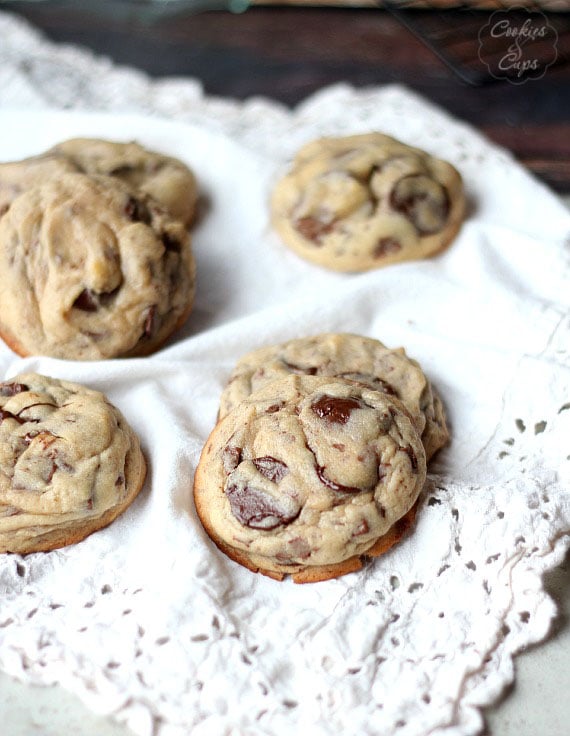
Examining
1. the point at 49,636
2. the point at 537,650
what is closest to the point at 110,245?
the point at 49,636

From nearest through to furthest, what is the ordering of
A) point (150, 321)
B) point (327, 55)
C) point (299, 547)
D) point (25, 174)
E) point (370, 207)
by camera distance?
1. point (299, 547)
2. point (150, 321)
3. point (25, 174)
4. point (370, 207)
5. point (327, 55)

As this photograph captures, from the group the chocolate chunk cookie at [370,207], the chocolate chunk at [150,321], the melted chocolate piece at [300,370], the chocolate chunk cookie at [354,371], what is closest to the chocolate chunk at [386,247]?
the chocolate chunk cookie at [370,207]

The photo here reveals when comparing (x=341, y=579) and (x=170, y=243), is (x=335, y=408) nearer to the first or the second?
(x=341, y=579)

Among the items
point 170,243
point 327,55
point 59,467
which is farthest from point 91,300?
point 327,55

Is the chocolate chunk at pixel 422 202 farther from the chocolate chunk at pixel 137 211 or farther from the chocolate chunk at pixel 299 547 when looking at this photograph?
the chocolate chunk at pixel 299 547

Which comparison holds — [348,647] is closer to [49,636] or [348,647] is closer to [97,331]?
[49,636]

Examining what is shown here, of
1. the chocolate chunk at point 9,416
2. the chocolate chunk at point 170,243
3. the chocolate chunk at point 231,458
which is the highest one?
the chocolate chunk at point 170,243
